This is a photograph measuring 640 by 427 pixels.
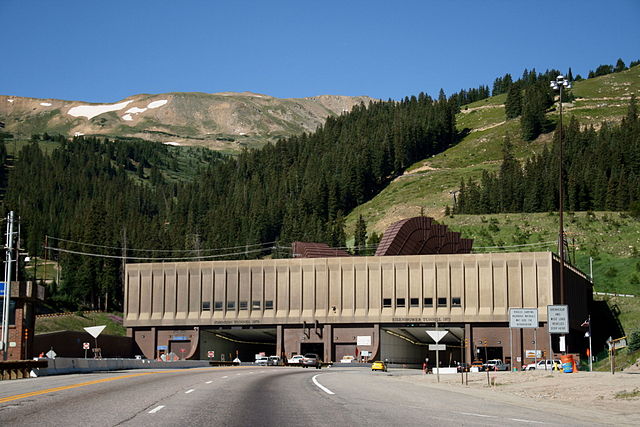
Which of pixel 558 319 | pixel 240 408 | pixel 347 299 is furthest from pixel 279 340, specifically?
pixel 240 408

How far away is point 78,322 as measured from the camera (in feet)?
390

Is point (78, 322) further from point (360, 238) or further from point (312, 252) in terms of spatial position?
point (360, 238)

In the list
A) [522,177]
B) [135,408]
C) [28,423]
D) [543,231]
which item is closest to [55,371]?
[135,408]

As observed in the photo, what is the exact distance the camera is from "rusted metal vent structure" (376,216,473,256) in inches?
3866

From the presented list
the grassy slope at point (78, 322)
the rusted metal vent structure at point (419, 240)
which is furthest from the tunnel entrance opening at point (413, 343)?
the grassy slope at point (78, 322)

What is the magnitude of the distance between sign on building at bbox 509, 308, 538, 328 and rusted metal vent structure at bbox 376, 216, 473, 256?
5109cm

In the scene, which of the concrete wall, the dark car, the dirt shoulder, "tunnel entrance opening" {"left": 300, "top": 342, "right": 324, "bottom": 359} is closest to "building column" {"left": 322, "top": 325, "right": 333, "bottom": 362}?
the concrete wall

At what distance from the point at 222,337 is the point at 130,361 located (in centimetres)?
4946

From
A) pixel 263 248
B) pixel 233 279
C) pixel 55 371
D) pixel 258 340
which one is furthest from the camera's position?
pixel 263 248

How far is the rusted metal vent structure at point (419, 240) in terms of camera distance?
98188mm

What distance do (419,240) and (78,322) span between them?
49453 mm

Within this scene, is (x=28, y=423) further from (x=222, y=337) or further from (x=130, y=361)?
(x=222, y=337)

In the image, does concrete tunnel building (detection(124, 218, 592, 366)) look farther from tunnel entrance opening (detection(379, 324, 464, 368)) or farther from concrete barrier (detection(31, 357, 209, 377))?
concrete barrier (detection(31, 357, 209, 377))

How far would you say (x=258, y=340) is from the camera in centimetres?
11406
